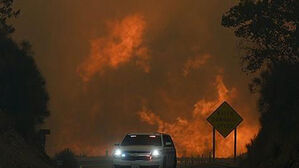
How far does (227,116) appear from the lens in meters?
48.8

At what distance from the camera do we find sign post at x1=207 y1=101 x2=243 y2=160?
159ft

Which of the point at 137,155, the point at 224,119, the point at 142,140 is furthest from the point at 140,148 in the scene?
the point at 224,119

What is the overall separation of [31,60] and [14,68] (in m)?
3.21

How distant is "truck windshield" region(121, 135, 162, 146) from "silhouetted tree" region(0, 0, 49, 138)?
1511 centimetres

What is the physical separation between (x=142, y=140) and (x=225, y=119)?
1432 cm

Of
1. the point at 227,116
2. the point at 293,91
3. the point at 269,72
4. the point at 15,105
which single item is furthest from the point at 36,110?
the point at 293,91

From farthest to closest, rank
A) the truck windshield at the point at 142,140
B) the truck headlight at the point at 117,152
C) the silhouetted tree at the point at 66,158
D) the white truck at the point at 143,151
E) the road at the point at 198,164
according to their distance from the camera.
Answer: the silhouetted tree at the point at 66,158 → the road at the point at 198,164 → the truck windshield at the point at 142,140 → the truck headlight at the point at 117,152 → the white truck at the point at 143,151

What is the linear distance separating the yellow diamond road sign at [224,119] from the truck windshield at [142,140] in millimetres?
13730

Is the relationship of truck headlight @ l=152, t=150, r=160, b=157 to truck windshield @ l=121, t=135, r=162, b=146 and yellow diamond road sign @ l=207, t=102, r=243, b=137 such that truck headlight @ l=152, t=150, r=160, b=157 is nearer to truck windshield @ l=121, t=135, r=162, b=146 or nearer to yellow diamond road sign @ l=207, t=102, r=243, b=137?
truck windshield @ l=121, t=135, r=162, b=146

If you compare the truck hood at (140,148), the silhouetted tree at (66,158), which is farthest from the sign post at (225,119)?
the truck hood at (140,148)

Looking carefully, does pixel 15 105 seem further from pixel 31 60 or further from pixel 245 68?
pixel 245 68

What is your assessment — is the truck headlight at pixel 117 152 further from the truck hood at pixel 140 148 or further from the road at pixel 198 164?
the road at pixel 198 164

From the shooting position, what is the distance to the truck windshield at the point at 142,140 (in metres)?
35.1

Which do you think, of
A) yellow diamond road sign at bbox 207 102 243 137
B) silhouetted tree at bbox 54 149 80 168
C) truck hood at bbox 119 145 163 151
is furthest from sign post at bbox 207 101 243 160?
truck hood at bbox 119 145 163 151
